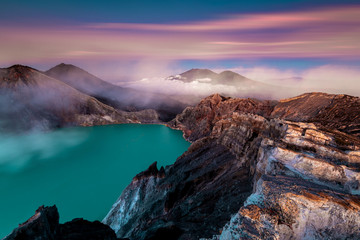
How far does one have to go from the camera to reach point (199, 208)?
18062 mm

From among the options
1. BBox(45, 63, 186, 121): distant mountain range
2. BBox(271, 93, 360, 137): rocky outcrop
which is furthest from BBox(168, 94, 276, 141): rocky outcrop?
BBox(45, 63, 186, 121): distant mountain range

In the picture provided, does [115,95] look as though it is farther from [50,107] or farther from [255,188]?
[255,188]

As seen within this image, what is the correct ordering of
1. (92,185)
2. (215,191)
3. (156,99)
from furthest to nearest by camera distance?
(156,99) → (92,185) → (215,191)

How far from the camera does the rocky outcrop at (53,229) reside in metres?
12.1

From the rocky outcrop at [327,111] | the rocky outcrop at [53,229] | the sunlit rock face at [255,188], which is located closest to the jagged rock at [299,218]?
the sunlit rock face at [255,188]

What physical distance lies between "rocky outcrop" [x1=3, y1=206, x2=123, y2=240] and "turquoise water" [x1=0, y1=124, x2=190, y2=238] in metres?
13.0

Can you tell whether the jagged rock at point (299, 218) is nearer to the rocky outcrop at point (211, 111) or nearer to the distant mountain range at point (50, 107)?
the rocky outcrop at point (211, 111)

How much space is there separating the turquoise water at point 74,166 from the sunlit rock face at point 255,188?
8931 millimetres

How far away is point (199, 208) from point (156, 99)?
127 m

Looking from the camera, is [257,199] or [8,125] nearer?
[257,199]

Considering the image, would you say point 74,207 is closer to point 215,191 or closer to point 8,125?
point 215,191

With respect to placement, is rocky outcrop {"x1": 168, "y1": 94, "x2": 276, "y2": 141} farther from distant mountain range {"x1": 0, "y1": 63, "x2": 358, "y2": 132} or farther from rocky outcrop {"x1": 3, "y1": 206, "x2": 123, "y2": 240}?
rocky outcrop {"x1": 3, "y1": 206, "x2": 123, "y2": 240}

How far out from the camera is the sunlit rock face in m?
7.77

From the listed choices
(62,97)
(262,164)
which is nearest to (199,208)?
(262,164)
